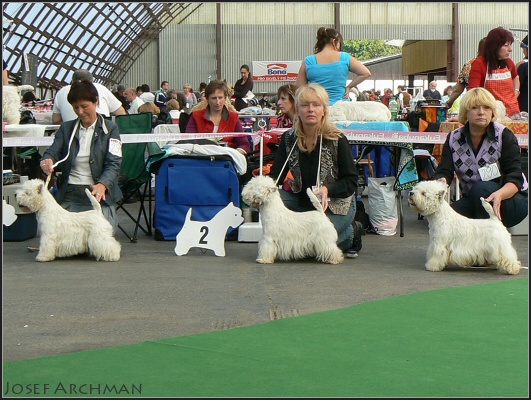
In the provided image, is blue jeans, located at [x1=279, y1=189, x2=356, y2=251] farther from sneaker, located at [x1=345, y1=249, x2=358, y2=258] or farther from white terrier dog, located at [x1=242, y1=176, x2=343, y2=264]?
white terrier dog, located at [x1=242, y1=176, x2=343, y2=264]

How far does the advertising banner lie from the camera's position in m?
30.0

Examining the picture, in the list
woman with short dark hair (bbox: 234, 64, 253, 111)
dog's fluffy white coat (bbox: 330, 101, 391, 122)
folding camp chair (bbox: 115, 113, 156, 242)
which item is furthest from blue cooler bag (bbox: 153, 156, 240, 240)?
woman with short dark hair (bbox: 234, 64, 253, 111)

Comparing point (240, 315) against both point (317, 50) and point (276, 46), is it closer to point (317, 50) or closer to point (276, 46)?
point (317, 50)

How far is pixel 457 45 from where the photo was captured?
35.0 meters

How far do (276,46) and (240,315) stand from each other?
1252 inches

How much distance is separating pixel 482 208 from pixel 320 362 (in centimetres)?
272

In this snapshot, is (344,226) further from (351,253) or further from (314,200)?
(314,200)

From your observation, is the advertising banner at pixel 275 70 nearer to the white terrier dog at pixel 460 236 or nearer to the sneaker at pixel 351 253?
the sneaker at pixel 351 253

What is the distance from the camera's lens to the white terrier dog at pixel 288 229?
584 cm

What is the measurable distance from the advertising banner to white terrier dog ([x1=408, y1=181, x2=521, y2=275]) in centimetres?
2450

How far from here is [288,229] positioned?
591 cm

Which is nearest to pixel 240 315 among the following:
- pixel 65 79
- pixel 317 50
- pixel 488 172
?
pixel 488 172

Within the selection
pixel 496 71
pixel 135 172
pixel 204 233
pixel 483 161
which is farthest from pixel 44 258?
pixel 496 71

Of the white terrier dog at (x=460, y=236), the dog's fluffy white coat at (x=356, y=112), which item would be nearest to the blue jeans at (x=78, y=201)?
the dog's fluffy white coat at (x=356, y=112)
